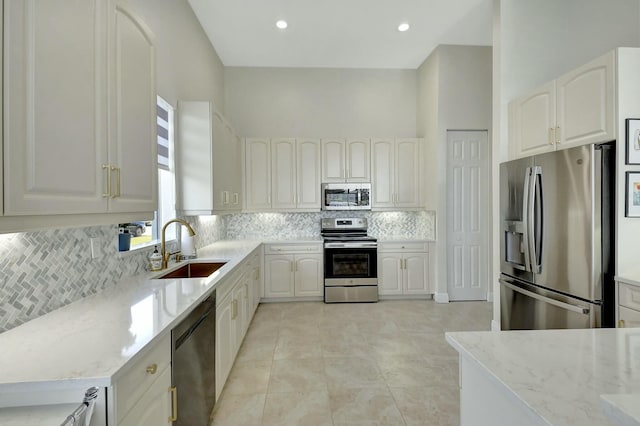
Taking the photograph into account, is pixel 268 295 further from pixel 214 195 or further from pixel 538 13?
Result: pixel 538 13

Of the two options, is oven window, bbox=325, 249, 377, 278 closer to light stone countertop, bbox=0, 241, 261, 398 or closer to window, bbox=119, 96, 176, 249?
window, bbox=119, 96, 176, 249

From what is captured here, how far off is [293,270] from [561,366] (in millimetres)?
3794

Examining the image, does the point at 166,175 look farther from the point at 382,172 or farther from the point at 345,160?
the point at 382,172

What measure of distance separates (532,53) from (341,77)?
2.62 metres

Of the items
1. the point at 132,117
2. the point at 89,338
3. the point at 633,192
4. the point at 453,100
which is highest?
the point at 453,100

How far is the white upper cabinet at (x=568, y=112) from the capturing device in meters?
2.07

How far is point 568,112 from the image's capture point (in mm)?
2352

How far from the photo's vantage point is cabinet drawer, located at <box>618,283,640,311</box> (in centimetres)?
189

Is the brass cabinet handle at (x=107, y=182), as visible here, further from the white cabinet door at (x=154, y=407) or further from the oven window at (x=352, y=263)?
the oven window at (x=352, y=263)

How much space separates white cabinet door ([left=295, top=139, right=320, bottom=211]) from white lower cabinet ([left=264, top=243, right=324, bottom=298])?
25.7 inches

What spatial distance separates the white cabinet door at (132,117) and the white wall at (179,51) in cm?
98

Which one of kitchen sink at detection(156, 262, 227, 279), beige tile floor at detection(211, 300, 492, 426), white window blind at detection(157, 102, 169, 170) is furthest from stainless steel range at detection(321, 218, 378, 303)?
white window blind at detection(157, 102, 169, 170)

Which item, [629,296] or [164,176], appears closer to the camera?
[629,296]

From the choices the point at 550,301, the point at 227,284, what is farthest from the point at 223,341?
the point at 550,301
